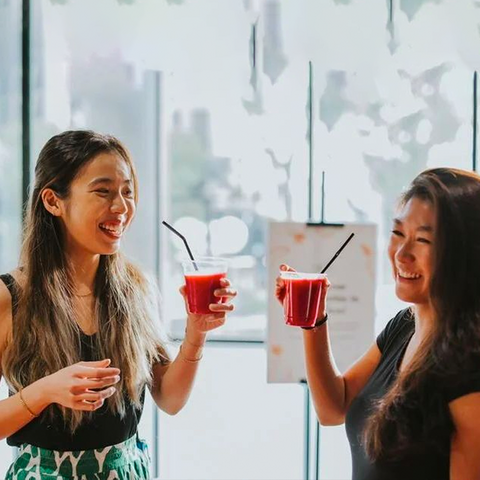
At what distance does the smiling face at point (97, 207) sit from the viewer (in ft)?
5.59

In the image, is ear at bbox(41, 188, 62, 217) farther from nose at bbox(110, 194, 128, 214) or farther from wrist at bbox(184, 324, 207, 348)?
Answer: wrist at bbox(184, 324, 207, 348)

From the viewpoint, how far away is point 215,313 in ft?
5.93

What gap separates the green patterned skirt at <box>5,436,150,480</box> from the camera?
1579mm

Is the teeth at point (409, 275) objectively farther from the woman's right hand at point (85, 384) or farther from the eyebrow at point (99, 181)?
the eyebrow at point (99, 181)

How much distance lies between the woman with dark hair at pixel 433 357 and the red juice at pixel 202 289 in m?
0.52

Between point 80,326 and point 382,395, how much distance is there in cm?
86

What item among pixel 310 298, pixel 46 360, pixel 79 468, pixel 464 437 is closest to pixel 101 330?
pixel 46 360

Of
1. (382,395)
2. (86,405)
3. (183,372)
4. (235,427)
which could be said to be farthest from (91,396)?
(235,427)

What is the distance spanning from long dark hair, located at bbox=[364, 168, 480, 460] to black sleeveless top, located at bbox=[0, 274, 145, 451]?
701 mm

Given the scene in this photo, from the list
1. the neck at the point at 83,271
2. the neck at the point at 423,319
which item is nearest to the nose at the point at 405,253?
the neck at the point at 423,319

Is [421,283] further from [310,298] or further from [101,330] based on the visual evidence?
[101,330]

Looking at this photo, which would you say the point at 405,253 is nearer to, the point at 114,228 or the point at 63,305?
the point at 114,228

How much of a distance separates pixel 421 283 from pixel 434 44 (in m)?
1.67

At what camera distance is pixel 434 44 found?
273 centimetres
